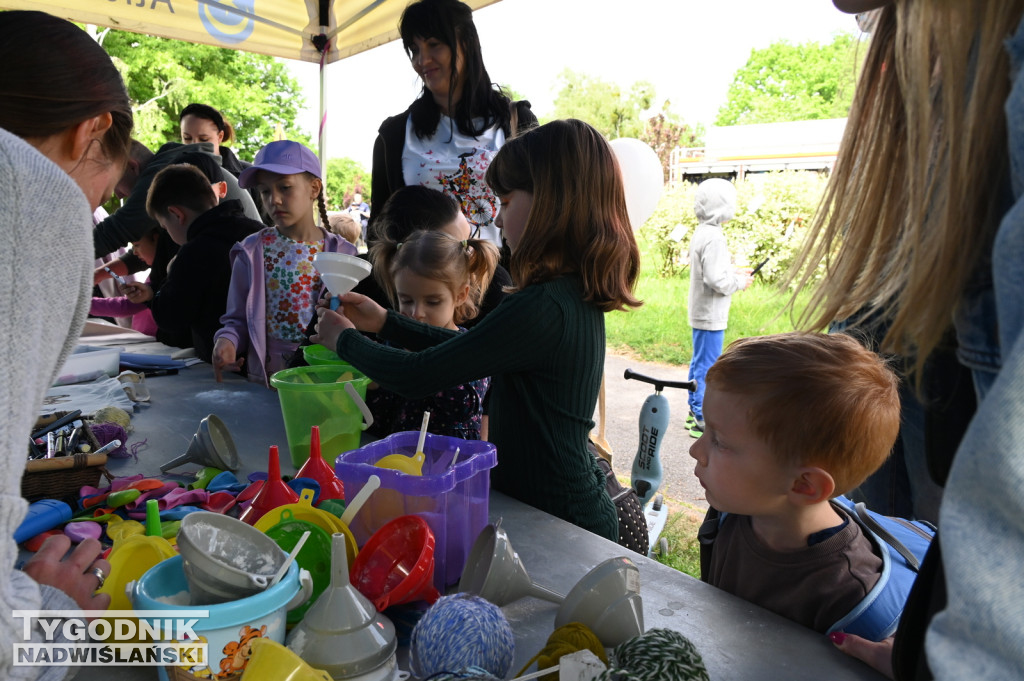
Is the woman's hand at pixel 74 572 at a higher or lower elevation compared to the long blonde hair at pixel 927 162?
lower

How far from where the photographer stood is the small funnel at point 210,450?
1.56m

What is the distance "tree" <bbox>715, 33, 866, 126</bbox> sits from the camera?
110 ft

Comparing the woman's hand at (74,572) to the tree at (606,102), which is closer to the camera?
the woman's hand at (74,572)

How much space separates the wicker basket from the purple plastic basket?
645 mm

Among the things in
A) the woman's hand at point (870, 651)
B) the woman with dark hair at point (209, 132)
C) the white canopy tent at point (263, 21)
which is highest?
the white canopy tent at point (263, 21)

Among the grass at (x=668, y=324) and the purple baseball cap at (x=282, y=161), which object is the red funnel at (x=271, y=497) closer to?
the purple baseball cap at (x=282, y=161)

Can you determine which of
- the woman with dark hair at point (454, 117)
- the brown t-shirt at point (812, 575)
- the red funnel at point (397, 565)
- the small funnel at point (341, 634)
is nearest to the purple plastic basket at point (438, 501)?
the red funnel at point (397, 565)

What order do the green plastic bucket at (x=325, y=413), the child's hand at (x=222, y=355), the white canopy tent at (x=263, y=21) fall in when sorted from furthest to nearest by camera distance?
the white canopy tent at (x=263, y=21) → the child's hand at (x=222, y=355) → the green plastic bucket at (x=325, y=413)

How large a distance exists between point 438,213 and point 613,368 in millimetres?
5141

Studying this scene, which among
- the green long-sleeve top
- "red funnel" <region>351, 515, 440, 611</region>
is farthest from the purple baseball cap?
"red funnel" <region>351, 515, 440, 611</region>

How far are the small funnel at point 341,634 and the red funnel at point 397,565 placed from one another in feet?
0.22

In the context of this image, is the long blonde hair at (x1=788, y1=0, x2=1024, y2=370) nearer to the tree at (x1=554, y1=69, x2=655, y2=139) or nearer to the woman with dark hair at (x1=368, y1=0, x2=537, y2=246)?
the woman with dark hair at (x1=368, y1=0, x2=537, y2=246)

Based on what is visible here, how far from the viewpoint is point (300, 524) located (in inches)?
38.7

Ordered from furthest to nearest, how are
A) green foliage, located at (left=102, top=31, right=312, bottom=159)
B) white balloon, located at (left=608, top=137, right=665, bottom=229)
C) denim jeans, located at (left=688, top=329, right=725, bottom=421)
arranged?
green foliage, located at (left=102, top=31, right=312, bottom=159) → denim jeans, located at (left=688, top=329, right=725, bottom=421) → white balloon, located at (left=608, top=137, right=665, bottom=229)
